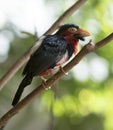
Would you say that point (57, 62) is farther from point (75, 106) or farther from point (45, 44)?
point (75, 106)

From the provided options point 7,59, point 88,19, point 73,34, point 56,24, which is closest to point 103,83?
point 88,19

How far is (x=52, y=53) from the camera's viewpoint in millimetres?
3004

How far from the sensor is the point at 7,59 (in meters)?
4.90

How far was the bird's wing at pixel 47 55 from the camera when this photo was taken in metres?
2.84

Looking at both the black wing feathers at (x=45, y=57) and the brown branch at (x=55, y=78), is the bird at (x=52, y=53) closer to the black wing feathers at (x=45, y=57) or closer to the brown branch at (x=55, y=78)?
the black wing feathers at (x=45, y=57)

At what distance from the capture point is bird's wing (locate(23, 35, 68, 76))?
2.84 meters

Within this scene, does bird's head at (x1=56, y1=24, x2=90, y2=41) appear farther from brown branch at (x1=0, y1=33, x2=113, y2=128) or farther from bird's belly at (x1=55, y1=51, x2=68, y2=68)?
brown branch at (x1=0, y1=33, x2=113, y2=128)

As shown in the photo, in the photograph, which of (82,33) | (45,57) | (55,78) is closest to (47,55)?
(45,57)

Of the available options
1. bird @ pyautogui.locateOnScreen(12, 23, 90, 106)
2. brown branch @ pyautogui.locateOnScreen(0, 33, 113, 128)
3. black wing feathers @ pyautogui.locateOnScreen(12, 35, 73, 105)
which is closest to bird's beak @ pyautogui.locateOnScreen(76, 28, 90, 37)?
bird @ pyautogui.locateOnScreen(12, 23, 90, 106)

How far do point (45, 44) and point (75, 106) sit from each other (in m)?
2.18

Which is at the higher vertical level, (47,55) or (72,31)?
(47,55)

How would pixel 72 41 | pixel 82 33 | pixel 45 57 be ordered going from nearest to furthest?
pixel 45 57, pixel 82 33, pixel 72 41

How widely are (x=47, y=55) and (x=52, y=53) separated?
48 mm

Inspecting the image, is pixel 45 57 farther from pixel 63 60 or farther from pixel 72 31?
pixel 72 31
